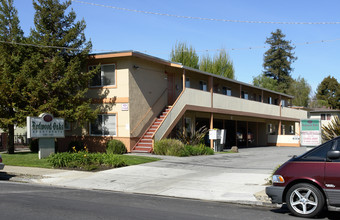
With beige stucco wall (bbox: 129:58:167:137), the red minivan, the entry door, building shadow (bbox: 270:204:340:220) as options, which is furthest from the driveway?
the entry door

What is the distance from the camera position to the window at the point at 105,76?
22172 millimetres

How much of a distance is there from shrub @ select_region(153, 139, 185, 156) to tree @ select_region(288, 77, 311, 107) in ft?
190

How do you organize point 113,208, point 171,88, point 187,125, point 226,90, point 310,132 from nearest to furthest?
point 113,208, point 310,132, point 171,88, point 187,125, point 226,90

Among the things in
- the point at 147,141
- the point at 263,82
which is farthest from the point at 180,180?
the point at 263,82

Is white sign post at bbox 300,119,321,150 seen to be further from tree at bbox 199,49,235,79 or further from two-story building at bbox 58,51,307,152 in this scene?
tree at bbox 199,49,235,79

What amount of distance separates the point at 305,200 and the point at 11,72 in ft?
55.7

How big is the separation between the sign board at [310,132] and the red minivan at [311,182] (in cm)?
330

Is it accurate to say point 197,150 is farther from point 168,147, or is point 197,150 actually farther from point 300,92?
point 300,92

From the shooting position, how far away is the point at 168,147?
2034cm

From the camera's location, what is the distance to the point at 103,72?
22.4m

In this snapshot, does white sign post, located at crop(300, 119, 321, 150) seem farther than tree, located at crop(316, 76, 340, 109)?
No

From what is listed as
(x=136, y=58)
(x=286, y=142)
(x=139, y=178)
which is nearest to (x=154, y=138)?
(x=136, y=58)

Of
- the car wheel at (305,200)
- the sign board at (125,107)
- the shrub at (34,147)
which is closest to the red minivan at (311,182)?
the car wheel at (305,200)

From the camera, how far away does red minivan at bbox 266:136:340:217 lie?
7172 millimetres
